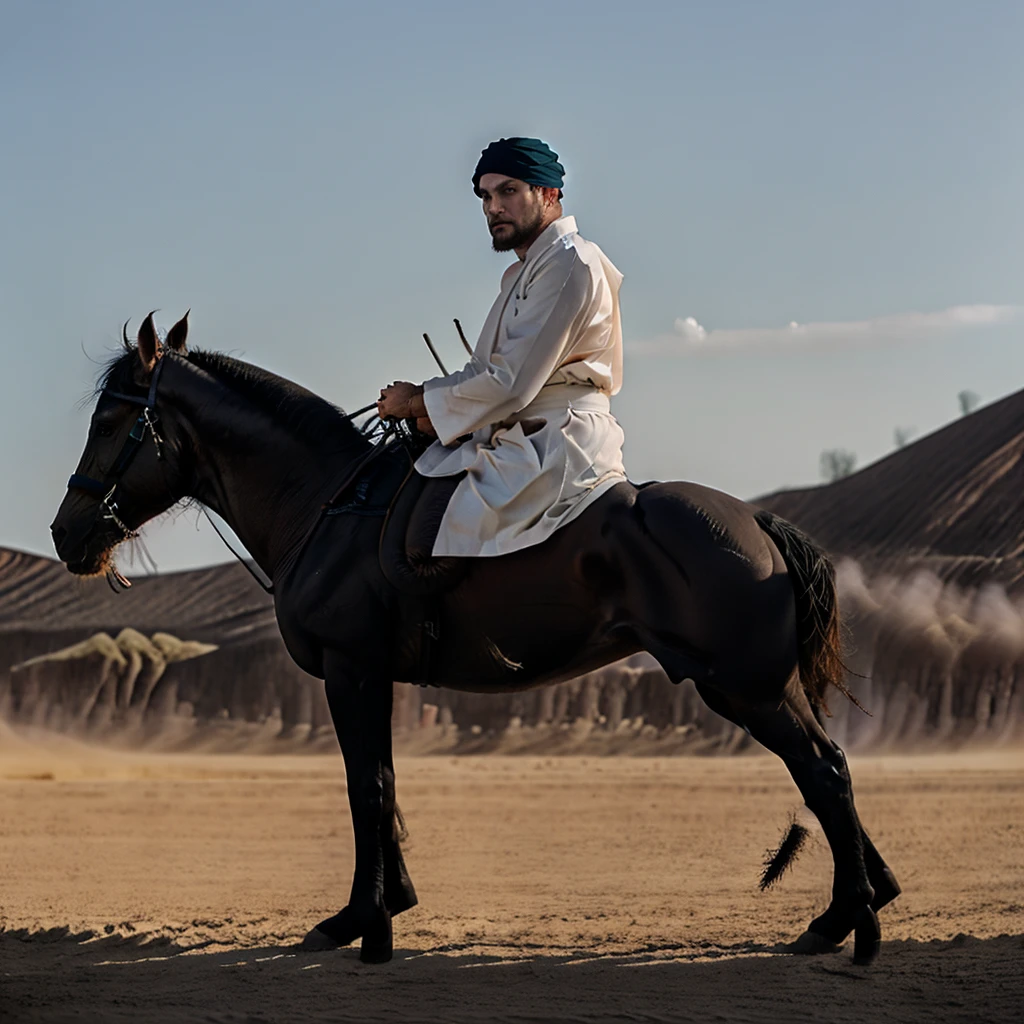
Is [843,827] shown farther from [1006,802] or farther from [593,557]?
[1006,802]

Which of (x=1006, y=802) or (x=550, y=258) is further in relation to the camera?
(x=1006, y=802)

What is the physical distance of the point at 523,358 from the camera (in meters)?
5.79

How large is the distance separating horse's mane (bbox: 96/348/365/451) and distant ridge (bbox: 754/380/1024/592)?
33983 mm

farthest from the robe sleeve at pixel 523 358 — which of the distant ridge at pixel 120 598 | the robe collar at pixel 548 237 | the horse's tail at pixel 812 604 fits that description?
the distant ridge at pixel 120 598

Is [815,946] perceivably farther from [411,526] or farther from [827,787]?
[411,526]

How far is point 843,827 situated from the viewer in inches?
218

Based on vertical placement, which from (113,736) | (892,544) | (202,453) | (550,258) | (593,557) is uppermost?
(892,544)

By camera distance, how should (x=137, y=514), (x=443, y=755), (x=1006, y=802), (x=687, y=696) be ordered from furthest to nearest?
(x=687, y=696), (x=443, y=755), (x=1006, y=802), (x=137, y=514)

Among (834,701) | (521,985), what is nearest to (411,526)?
(521,985)

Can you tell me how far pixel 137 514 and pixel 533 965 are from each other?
276cm

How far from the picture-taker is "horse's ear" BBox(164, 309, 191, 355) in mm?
6695

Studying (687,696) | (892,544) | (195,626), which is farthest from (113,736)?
(892,544)

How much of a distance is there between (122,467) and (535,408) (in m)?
2.00

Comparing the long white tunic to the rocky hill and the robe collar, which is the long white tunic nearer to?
the robe collar
